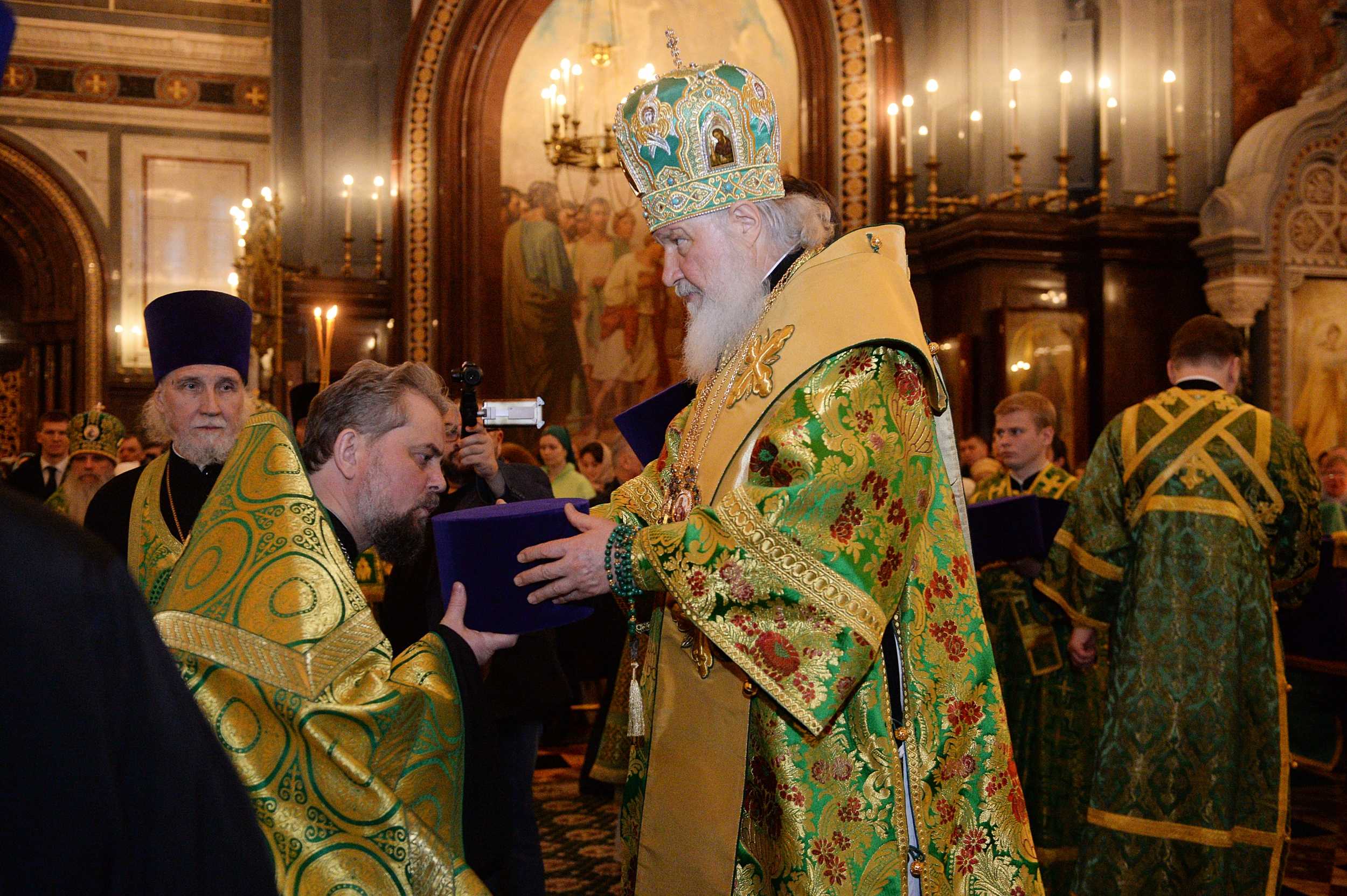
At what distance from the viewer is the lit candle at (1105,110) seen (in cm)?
912

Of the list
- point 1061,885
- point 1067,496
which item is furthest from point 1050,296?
point 1061,885

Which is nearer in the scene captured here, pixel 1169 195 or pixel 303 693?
pixel 303 693

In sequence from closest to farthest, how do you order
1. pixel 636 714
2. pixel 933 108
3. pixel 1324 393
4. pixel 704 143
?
1. pixel 636 714
2. pixel 704 143
3. pixel 1324 393
4. pixel 933 108

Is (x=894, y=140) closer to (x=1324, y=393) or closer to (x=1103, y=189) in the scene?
(x=1103, y=189)

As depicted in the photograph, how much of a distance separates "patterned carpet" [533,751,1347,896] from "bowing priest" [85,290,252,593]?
2143 millimetres

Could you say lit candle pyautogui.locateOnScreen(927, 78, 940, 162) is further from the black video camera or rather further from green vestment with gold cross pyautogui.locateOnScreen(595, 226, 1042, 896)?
green vestment with gold cross pyautogui.locateOnScreen(595, 226, 1042, 896)

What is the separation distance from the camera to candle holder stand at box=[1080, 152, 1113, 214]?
29.1 ft

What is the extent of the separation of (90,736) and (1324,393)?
9814 millimetres

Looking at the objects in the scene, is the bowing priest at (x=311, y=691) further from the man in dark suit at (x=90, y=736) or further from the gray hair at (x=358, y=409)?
the man in dark suit at (x=90, y=736)

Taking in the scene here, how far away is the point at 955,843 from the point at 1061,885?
281cm

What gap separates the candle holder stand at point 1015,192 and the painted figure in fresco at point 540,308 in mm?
4017

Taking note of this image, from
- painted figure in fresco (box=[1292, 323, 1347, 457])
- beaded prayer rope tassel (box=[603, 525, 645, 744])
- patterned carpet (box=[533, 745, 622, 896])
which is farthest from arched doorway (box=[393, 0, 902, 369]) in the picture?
beaded prayer rope tassel (box=[603, 525, 645, 744])

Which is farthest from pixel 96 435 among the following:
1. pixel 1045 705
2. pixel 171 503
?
pixel 1045 705

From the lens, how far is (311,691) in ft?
5.34
